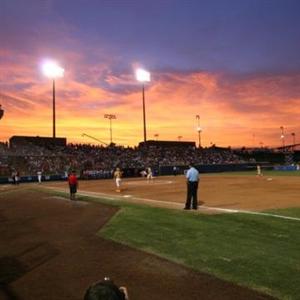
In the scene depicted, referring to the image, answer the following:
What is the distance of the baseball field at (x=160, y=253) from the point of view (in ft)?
26.3

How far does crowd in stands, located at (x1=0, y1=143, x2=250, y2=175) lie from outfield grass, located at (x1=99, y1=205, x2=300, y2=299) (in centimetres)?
4618

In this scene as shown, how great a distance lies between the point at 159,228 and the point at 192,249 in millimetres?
3343

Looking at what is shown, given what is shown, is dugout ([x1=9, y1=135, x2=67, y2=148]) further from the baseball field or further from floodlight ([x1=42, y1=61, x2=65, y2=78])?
the baseball field

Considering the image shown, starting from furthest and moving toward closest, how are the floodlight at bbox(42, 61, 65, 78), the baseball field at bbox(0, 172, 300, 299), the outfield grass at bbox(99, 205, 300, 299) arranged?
the floodlight at bbox(42, 61, 65, 78) < the outfield grass at bbox(99, 205, 300, 299) < the baseball field at bbox(0, 172, 300, 299)

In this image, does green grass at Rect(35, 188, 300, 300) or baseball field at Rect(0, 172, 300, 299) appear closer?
baseball field at Rect(0, 172, 300, 299)

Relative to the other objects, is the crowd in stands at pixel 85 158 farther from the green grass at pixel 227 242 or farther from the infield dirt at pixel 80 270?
the infield dirt at pixel 80 270

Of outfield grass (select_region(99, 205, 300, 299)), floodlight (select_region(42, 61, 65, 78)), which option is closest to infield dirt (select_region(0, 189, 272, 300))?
outfield grass (select_region(99, 205, 300, 299))

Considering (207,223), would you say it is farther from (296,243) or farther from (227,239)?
(296,243)

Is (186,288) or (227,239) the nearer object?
(186,288)

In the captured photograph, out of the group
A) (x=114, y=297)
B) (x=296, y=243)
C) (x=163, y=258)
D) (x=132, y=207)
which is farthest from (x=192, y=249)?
(x=132, y=207)

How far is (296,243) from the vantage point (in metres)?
11.2

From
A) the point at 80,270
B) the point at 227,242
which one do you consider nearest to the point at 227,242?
the point at 227,242

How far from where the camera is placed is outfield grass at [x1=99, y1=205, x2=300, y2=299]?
8484 millimetres

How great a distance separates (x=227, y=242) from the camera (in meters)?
11.6
